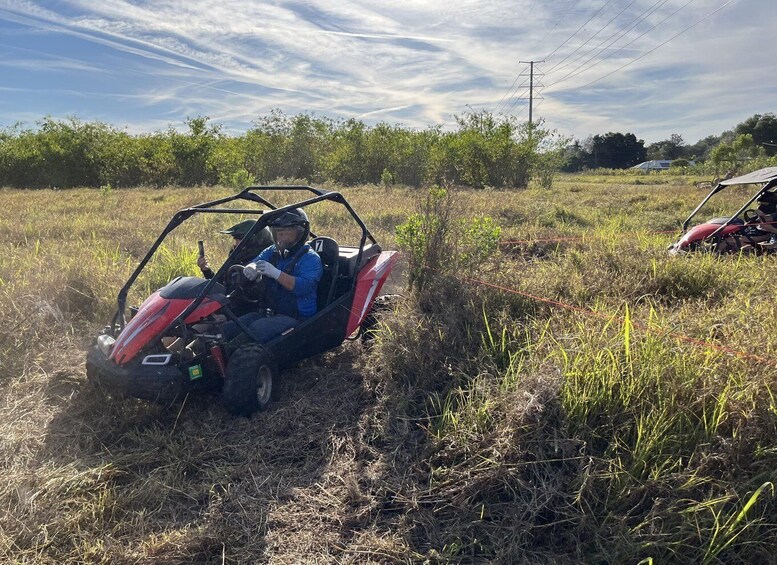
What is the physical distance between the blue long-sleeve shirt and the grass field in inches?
20.5

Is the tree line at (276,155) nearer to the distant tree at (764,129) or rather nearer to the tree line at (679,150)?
the tree line at (679,150)

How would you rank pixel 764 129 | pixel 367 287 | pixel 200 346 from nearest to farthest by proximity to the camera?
pixel 200 346
pixel 367 287
pixel 764 129

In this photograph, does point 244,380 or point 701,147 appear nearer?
point 244,380

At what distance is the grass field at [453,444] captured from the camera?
7.91 feet

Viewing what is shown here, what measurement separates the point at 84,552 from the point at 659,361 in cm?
293

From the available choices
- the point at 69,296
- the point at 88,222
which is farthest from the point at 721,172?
the point at 69,296

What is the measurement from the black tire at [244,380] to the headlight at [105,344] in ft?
2.40

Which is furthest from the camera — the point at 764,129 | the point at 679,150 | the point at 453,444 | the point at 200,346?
the point at 679,150

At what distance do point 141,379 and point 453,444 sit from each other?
1852mm

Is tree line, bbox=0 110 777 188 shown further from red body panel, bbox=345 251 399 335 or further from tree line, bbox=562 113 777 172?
red body panel, bbox=345 251 399 335

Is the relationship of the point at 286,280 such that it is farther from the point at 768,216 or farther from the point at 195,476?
the point at 768,216

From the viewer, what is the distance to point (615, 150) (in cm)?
6112

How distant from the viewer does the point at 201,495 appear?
114 inches

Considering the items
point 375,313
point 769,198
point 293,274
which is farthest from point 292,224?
point 769,198
